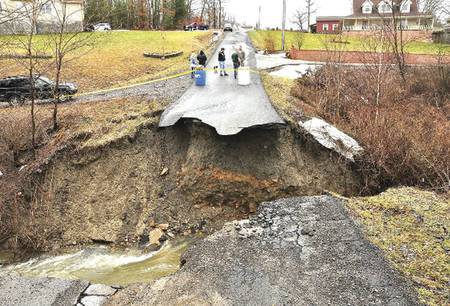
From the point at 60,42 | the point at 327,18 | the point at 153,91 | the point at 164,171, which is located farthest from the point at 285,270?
the point at 327,18

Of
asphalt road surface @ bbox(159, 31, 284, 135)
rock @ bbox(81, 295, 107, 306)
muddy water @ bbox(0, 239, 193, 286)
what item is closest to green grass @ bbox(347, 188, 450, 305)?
asphalt road surface @ bbox(159, 31, 284, 135)

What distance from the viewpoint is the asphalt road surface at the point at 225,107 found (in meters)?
13.2

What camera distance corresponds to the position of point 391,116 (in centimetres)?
1561

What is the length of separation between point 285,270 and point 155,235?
534 centimetres

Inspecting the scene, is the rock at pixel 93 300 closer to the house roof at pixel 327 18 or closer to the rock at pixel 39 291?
the rock at pixel 39 291

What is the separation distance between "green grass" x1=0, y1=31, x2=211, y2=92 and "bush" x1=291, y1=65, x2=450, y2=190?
9.85 m

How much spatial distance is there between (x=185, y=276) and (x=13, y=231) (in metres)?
6.97

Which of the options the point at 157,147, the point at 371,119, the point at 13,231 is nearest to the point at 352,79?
the point at 371,119

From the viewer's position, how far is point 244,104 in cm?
1504

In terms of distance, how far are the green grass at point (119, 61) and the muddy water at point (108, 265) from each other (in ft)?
33.8

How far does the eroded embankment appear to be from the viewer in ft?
41.2

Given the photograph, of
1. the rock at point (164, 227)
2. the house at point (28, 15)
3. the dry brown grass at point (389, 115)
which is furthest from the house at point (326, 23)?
the rock at point (164, 227)

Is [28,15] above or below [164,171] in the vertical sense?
above

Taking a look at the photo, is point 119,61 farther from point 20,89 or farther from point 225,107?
point 225,107
